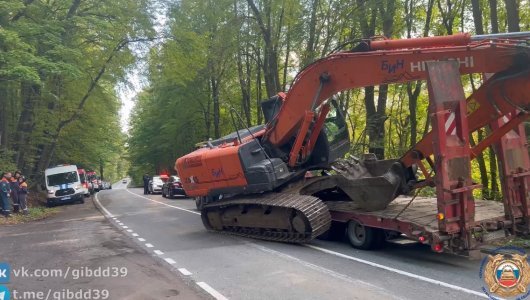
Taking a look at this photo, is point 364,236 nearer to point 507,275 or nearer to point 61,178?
point 507,275

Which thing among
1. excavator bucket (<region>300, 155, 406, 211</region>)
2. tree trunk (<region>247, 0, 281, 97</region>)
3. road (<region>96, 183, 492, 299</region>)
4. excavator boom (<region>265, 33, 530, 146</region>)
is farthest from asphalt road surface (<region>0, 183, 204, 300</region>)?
tree trunk (<region>247, 0, 281, 97</region>)

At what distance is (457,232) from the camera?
7.17 meters

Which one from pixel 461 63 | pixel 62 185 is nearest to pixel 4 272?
pixel 461 63

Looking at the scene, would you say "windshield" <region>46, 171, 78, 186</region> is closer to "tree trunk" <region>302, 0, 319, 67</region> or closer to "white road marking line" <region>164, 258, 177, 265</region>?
"tree trunk" <region>302, 0, 319, 67</region>

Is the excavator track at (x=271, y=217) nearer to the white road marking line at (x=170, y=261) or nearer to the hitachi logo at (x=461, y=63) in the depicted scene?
the white road marking line at (x=170, y=261)

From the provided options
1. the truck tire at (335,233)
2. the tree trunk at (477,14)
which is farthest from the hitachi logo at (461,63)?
the tree trunk at (477,14)

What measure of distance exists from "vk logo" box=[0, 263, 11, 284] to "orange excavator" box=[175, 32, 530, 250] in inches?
193

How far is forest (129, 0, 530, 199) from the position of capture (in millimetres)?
16828

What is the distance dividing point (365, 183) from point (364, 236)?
1.00 meters

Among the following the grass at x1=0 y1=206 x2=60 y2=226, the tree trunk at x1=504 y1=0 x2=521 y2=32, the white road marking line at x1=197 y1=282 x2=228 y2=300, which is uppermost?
the tree trunk at x1=504 y1=0 x2=521 y2=32

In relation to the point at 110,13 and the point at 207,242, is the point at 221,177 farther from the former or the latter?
the point at 110,13

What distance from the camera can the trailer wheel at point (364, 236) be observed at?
9031mm

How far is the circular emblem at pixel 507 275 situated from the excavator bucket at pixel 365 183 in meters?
2.29

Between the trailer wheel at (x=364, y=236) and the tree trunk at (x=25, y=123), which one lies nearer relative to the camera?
the trailer wheel at (x=364, y=236)
